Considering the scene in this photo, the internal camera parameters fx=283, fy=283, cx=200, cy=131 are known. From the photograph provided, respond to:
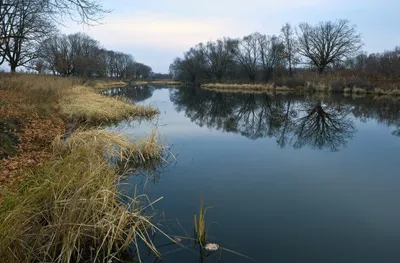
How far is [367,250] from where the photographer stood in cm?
331

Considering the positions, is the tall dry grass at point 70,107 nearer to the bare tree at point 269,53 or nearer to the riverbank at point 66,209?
the riverbank at point 66,209

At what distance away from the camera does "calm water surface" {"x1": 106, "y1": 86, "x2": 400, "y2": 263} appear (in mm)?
3371

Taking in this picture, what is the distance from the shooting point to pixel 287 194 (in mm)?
4895

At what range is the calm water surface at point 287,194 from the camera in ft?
11.1

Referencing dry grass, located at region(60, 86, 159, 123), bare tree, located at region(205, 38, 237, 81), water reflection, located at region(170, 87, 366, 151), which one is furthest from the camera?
bare tree, located at region(205, 38, 237, 81)

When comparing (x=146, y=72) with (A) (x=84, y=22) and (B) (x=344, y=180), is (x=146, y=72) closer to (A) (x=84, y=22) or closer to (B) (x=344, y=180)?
(A) (x=84, y=22)

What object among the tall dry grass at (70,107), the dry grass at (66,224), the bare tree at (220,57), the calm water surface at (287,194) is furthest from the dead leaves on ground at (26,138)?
the bare tree at (220,57)

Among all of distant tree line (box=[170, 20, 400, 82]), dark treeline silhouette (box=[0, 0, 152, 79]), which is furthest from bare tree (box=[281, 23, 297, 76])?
dark treeline silhouette (box=[0, 0, 152, 79])

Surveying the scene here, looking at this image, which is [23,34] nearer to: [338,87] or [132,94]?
[132,94]

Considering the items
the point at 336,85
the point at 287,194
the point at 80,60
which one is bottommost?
the point at 287,194

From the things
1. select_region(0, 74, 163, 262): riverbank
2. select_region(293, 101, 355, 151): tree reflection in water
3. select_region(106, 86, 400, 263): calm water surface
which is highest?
select_region(0, 74, 163, 262): riverbank

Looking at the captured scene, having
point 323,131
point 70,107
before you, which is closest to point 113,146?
point 70,107

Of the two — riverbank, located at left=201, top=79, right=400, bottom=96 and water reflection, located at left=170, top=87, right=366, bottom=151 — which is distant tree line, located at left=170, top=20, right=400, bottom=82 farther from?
water reflection, located at left=170, top=87, right=366, bottom=151

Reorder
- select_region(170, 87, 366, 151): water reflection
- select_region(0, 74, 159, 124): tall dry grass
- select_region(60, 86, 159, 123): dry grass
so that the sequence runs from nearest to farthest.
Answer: select_region(170, 87, 366, 151): water reflection < select_region(0, 74, 159, 124): tall dry grass < select_region(60, 86, 159, 123): dry grass
